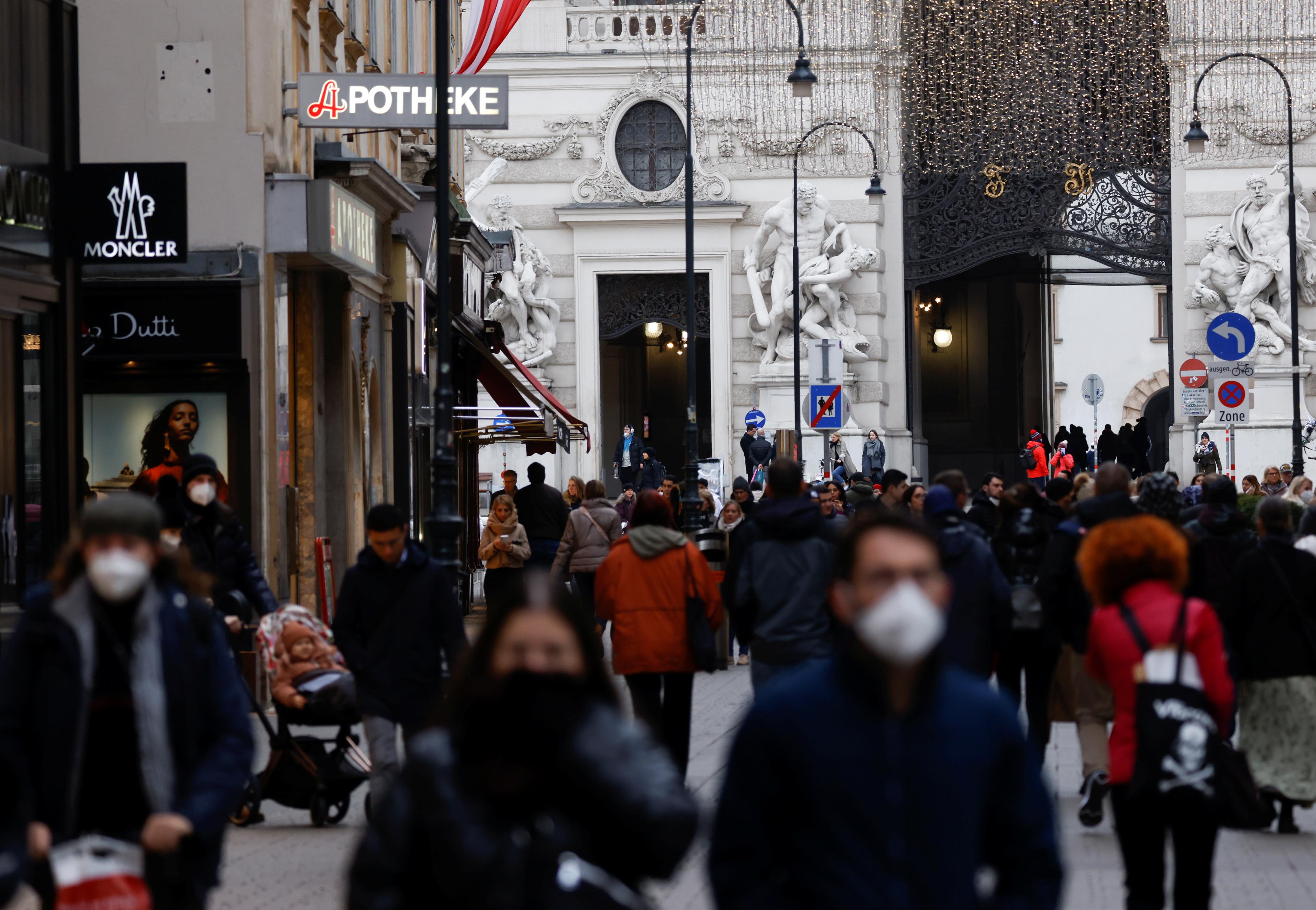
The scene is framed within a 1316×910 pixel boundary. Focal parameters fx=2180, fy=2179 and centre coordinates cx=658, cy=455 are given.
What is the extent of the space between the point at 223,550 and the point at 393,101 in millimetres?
7152

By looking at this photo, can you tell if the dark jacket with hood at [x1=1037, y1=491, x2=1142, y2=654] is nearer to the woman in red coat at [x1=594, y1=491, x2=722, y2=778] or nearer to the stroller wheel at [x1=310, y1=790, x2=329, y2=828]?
the woman in red coat at [x1=594, y1=491, x2=722, y2=778]

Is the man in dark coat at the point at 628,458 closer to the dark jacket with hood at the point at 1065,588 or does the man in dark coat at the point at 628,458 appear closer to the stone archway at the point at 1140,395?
the stone archway at the point at 1140,395

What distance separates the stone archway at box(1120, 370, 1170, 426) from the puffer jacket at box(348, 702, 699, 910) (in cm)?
5719

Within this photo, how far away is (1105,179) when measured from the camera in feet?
132

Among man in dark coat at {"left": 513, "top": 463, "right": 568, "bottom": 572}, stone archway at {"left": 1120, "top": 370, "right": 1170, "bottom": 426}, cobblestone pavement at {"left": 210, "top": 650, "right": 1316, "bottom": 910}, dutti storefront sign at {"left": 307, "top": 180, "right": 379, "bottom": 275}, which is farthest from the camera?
stone archway at {"left": 1120, "top": 370, "right": 1170, "bottom": 426}

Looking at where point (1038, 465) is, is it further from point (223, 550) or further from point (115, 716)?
point (115, 716)

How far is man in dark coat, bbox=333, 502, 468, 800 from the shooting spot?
358 inches

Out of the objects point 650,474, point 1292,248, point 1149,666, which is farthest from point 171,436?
point 1292,248

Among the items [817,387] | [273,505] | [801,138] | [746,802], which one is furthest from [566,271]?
[746,802]

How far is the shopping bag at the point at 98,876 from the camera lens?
4891 millimetres

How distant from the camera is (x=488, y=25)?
21516 mm

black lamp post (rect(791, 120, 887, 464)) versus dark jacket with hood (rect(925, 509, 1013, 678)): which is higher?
black lamp post (rect(791, 120, 887, 464))

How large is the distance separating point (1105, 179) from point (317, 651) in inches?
1247

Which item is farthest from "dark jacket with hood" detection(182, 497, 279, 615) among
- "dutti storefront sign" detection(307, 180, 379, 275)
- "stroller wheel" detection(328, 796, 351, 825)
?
"dutti storefront sign" detection(307, 180, 379, 275)
